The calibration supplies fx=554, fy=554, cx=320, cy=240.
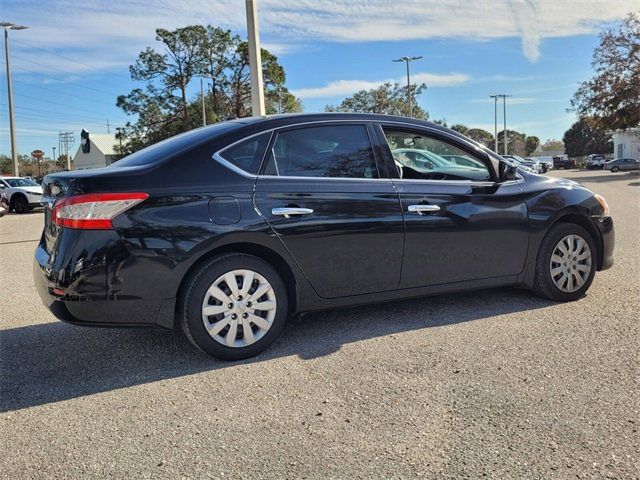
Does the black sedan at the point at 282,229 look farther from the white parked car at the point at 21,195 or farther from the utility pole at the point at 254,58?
the white parked car at the point at 21,195

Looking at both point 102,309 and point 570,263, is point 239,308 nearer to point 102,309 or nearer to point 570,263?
point 102,309

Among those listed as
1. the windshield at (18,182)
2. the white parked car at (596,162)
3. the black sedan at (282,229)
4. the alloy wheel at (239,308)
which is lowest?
the alloy wheel at (239,308)

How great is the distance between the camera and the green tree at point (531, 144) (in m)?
122

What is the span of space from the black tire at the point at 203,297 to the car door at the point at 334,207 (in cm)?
24

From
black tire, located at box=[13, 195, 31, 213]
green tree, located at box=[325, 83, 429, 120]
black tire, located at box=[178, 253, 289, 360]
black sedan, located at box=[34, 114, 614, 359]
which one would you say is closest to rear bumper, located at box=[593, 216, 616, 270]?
black sedan, located at box=[34, 114, 614, 359]

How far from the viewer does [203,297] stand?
3604 millimetres

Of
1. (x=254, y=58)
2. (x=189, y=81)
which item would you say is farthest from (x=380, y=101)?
(x=254, y=58)

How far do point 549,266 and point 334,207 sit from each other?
2.18 meters

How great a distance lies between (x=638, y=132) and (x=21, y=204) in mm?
52974

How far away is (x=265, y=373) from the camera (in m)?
3.58

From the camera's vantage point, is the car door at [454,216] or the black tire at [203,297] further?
the car door at [454,216]

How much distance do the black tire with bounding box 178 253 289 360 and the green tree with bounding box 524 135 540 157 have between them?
412 ft

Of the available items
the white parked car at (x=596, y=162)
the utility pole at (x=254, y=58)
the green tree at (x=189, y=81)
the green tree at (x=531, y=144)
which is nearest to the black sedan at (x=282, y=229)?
the utility pole at (x=254, y=58)

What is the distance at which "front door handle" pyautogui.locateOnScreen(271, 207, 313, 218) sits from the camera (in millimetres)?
3781
